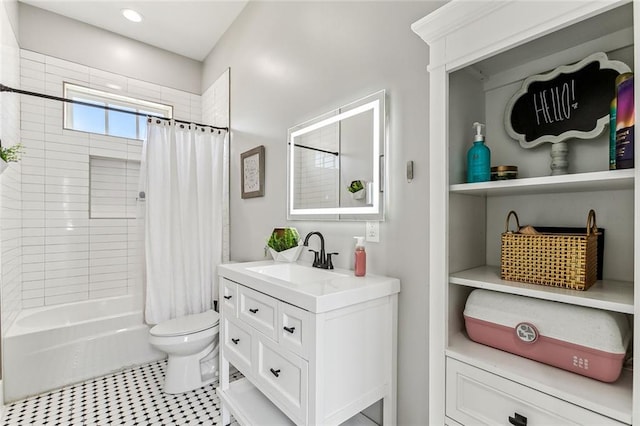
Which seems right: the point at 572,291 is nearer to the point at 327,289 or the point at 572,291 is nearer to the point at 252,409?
the point at 327,289

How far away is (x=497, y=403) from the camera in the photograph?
94 centimetres

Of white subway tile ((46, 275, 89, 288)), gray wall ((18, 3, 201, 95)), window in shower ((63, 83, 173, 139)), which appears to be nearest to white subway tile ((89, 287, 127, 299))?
white subway tile ((46, 275, 89, 288))

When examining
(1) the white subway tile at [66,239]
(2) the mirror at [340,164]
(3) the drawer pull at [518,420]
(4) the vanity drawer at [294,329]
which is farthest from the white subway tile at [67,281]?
(3) the drawer pull at [518,420]

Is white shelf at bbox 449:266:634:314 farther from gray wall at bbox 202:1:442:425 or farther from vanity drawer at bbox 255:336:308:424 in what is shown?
vanity drawer at bbox 255:336:308:424

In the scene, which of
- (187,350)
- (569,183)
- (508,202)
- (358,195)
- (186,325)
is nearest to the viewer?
(569,183)

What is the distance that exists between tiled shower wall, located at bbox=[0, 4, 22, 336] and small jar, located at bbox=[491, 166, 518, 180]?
2.88 meters

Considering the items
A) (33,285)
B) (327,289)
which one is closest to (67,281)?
(33,285)

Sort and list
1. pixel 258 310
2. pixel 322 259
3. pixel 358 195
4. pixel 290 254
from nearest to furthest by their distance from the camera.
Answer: pixel 258 310 < pixel 358 195 < pixel 322 259 < pixel 290 254

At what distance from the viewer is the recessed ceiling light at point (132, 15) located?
2.65 metres

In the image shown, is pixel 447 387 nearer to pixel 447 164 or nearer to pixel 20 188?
pixel 447 164

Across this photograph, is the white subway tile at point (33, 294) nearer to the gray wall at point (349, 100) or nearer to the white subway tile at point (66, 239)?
the white subway tile at point (66, 239)

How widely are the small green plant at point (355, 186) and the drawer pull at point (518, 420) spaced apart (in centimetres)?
107

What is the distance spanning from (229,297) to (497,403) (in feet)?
4.32

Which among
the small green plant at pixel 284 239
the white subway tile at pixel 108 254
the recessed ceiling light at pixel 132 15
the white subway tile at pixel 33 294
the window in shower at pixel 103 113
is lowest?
the white subway tile at pixel 33 294
